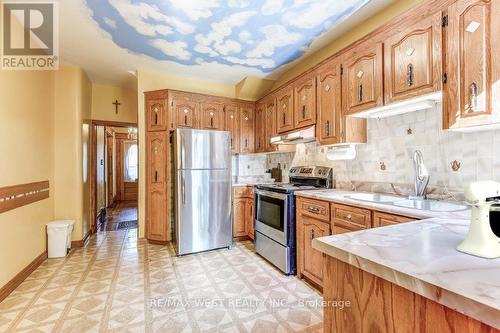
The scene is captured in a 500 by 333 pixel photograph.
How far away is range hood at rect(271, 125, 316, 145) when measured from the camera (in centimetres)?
289

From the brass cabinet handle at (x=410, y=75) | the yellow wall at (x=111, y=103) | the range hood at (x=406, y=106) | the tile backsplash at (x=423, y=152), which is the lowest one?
the tile backsplash at (x=423, y=152)

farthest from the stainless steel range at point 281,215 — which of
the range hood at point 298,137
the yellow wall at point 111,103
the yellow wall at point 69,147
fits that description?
the yellow wall at point 111,103

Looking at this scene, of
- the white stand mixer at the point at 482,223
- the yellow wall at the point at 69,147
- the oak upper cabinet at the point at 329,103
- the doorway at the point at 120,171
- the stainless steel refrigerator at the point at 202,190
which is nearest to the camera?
the white stand mixer at the point at 482,223

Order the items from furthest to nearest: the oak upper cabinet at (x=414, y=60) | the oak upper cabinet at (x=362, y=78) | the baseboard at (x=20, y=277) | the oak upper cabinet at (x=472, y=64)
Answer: the baseboard at (x=20, y=277) → the oak upper cabinet at (x=362, y=78) → the oak upper cabinet at (x=414, y=60) → the oak upper cabinet at (x=472, y=64)

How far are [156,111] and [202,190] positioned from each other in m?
1.46

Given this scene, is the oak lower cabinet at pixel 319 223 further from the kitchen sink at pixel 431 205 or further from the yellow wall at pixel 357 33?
the yellow wall at pixel 357 33

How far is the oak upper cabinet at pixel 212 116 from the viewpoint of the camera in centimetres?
398

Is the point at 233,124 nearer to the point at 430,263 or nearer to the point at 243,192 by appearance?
the point at 243,192

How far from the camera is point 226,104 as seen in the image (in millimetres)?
4129

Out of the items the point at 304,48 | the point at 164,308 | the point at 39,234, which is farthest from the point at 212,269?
the point at 304,48

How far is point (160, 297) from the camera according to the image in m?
2.22

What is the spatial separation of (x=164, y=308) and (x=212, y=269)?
832 millimetres

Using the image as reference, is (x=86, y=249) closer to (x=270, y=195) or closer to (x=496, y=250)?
(x=270, y=195)

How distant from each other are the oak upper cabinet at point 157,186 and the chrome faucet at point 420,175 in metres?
3.10
